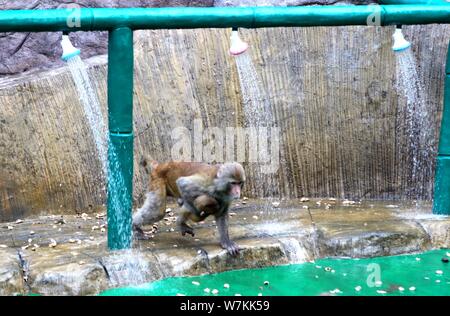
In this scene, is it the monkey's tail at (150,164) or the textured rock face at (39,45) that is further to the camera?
the textured rock face at (39,45)

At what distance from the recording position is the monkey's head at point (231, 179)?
639 cm

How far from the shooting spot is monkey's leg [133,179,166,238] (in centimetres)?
679

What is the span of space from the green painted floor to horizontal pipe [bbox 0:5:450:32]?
1956mm

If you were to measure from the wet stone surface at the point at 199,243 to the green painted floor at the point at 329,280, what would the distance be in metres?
0.10

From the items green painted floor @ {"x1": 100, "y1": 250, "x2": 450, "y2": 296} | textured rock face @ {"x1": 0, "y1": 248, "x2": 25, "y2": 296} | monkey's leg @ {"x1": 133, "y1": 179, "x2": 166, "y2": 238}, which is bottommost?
green painted floor @ {"x1": 100, "y1": 250, "x2": 450, "y2": 296}

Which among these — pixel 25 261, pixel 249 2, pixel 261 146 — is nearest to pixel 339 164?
pixel 261 146

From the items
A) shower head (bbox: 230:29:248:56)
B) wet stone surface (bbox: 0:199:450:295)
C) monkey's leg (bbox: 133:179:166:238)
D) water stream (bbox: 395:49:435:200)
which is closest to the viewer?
wet stone surface (bbox: 0:199:450:295)

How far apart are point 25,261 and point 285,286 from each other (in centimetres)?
197

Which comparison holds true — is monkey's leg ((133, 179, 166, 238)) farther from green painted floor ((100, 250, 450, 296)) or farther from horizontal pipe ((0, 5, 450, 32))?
horizontal pipe ((0, 5, 450, 32))

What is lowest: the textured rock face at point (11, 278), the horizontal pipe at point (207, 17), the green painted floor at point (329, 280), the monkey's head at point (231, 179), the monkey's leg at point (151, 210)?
the green painted floor at point (329, 280)

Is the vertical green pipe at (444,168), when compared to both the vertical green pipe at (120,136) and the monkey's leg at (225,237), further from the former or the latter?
the vertical green pipe at (120,136)

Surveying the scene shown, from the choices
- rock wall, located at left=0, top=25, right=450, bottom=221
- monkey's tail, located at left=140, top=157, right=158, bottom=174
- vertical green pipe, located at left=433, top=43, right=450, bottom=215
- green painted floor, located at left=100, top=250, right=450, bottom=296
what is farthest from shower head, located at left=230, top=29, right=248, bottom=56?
vertical green pipe, located at left=433, top=43, right=450, bottom=215

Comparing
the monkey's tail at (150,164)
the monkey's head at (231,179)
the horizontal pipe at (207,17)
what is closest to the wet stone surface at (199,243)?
the monkey's head at (231,179)

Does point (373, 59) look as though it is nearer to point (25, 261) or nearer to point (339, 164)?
point (339, 164)
